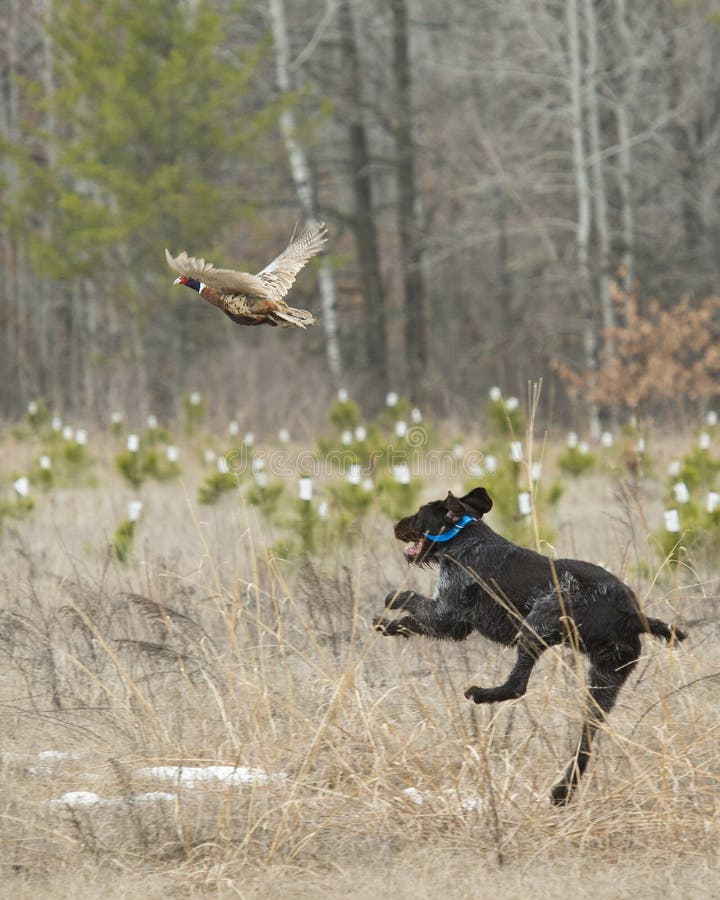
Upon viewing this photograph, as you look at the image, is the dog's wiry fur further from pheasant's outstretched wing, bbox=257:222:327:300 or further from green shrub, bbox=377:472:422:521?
green shrub, bbox=377:472:422:521

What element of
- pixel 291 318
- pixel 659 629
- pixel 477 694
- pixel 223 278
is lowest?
pixel 477 694

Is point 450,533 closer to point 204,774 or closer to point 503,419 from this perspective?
point 204,774

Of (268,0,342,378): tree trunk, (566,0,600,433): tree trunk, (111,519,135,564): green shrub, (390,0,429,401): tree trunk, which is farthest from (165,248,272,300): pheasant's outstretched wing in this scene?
(390,0,429,401): tree trunk

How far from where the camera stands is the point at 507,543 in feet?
11.7

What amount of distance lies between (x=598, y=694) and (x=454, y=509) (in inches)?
28.2

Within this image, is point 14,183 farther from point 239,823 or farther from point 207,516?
point 239,823

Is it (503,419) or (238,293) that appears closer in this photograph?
(238,293)

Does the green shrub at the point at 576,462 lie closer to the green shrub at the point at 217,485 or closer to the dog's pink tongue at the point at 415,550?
the green shrub at the point at 217,485

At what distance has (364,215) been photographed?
792 inches

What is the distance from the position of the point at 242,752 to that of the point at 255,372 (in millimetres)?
13972

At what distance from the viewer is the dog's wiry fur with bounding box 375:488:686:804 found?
341cm

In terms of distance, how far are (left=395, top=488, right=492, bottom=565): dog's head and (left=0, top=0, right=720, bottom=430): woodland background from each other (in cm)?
926

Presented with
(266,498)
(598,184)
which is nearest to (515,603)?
(266,498)

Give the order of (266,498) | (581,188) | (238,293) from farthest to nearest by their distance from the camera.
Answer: (581,188), (266,498), (238,293)
